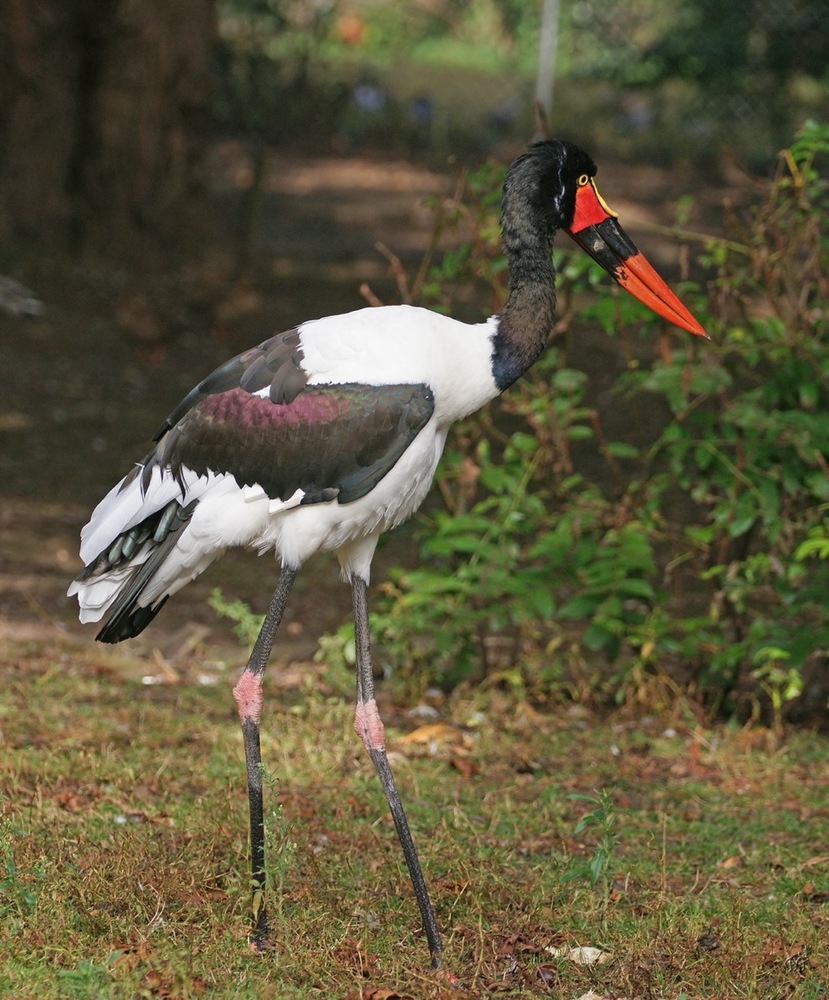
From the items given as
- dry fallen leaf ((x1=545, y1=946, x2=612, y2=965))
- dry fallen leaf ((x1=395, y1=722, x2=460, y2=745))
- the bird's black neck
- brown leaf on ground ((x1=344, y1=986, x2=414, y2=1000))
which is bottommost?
dry fallen leaf ((x1=395, y1=722, x2=460, y2=745))

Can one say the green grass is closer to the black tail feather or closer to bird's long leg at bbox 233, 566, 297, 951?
bird's long leg at bbox 233, 566, 297, 951

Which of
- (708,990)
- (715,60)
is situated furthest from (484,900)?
(715,60)

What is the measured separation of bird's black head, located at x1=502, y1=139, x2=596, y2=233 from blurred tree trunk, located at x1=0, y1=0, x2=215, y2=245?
5897 millimetres

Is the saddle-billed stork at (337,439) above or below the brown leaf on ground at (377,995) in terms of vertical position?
above

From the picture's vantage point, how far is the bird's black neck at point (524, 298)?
3.60m

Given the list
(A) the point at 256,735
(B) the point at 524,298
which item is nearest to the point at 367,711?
(A) the point at 256,735

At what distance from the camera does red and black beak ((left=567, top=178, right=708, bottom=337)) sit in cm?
384

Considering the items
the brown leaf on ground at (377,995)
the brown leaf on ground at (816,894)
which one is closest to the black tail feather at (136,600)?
the brown leaf on ground at (377,995)

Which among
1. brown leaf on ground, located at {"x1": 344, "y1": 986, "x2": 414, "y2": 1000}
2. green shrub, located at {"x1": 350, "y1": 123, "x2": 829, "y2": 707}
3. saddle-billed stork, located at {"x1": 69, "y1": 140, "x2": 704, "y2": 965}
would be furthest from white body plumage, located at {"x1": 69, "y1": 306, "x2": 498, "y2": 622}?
green shrub, located at {"x1": 350, "y1": 123, "x2": 829, "y2": 707}

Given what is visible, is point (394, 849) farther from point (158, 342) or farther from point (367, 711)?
point (158, 342)

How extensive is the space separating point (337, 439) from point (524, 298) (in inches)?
21.6

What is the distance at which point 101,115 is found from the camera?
9.23 m

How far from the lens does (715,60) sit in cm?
1314

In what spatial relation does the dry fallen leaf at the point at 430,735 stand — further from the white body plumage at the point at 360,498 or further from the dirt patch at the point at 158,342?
the white body plumage at the point at 360,498
